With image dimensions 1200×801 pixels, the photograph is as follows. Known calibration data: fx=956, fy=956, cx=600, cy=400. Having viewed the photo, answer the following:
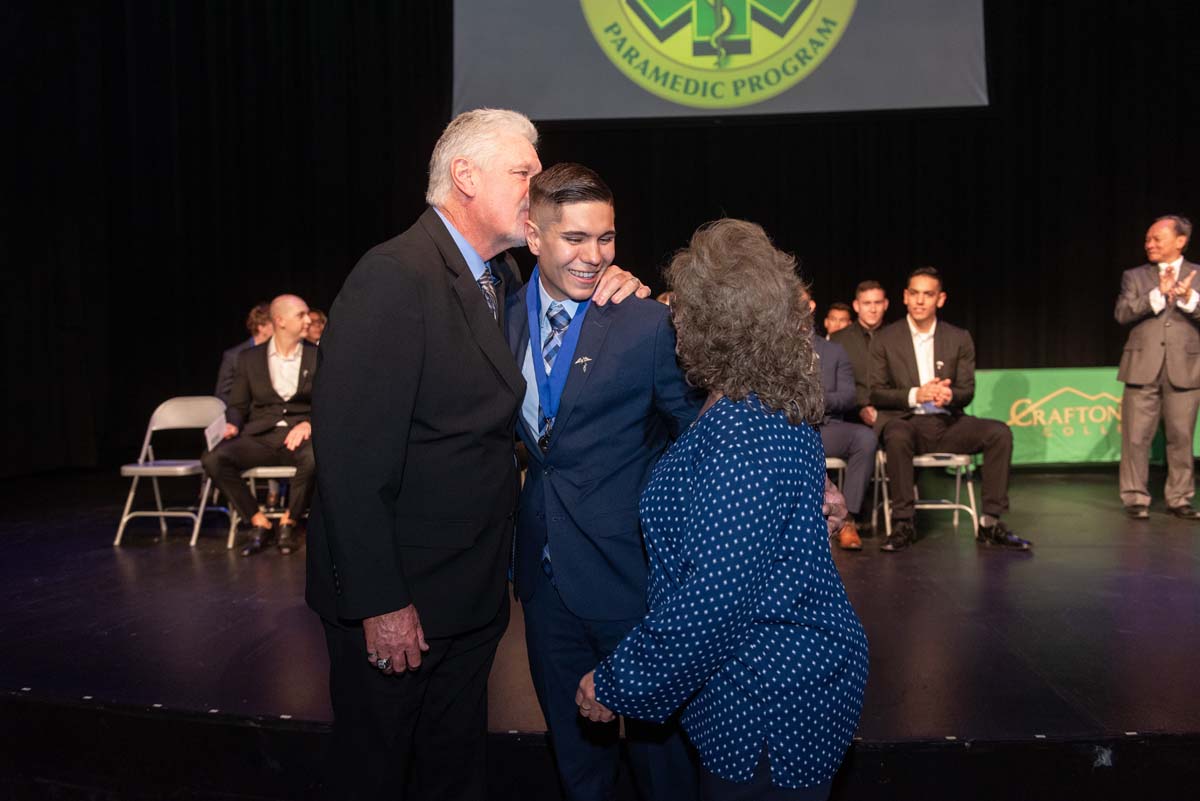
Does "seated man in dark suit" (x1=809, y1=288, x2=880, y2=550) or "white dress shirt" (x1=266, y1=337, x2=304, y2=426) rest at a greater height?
"white dress shirt" (x1=266, y1=337, x2=304, y2=426)

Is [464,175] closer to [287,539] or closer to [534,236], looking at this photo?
[534,236]

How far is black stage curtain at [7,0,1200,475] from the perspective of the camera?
880 centimetres

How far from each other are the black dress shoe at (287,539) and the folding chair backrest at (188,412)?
3.65 ft

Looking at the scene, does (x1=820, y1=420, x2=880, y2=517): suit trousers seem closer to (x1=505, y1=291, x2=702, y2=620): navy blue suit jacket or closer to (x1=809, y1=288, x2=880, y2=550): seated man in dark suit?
(x1=809, y1=288, x2=880, y2=550): seated man in dark suit

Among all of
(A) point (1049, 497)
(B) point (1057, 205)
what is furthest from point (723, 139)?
(A) point (1049, 497)

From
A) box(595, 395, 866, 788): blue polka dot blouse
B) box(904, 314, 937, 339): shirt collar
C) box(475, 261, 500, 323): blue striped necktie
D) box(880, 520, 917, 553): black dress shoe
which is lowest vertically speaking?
box(880, 520, 917, 553): black dress shoe

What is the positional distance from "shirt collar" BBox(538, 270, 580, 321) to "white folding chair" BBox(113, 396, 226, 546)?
416 cm

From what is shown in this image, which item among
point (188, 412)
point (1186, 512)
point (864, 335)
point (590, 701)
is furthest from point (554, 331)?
point (1186, 512)

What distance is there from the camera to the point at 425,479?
1.80 m

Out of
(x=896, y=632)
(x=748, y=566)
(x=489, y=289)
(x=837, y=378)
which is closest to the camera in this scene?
(x=748, y=566)

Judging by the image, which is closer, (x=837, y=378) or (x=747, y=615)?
(x=747, y=615)

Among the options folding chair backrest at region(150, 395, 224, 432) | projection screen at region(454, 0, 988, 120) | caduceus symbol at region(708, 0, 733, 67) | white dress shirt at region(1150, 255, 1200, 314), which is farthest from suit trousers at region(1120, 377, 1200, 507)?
folding chair backrest at region(150, 395, 224, 432)

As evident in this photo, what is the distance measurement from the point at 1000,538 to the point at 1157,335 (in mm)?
1947

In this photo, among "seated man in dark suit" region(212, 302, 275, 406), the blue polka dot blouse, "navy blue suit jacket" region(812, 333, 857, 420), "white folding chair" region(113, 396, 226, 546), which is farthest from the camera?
"seated man in dark suit" region(212, 302, 275, 406)
